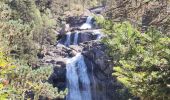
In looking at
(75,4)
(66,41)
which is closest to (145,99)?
(66,41)

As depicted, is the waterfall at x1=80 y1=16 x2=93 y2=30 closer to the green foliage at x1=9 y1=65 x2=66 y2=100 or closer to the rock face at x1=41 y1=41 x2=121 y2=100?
the rock face at x1=41 y1=41 x2=121 y2=100

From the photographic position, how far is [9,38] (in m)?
21.0

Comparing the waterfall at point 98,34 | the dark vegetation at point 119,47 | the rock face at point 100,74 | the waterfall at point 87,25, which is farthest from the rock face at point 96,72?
the waterfall at point 87,25

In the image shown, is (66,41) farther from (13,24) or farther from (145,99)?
(145,99)

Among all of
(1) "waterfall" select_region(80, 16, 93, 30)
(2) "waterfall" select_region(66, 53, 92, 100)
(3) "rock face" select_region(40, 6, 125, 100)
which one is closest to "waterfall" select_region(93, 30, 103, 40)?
(3) "rock face" select_region(40, 6, 125, 100)

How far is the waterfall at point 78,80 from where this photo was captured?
1592 inches

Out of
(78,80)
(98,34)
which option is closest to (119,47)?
(78,80)

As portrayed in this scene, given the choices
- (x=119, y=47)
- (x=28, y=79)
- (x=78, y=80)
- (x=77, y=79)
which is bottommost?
(x=78, y=80)

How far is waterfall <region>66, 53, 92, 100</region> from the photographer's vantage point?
40.4 metres

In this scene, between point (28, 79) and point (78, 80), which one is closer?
point (28, 79)

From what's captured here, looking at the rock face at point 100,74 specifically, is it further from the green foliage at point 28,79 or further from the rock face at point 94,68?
the green foliage at point 28,79

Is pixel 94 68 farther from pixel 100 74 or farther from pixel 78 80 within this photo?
pixel 78 80

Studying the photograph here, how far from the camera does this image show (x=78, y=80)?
4122 cm

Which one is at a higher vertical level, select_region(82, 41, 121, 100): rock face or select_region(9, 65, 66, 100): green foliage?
select_region(9, 65, 66, 100): green foliage
